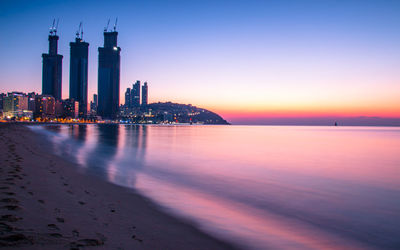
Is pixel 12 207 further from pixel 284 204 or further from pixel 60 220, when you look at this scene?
pixel 284 204

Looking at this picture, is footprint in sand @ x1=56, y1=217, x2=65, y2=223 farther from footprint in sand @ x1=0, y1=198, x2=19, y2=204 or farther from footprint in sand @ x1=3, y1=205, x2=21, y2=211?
footprint in sand @ x1=0, y1=198, x2=19, y2=204

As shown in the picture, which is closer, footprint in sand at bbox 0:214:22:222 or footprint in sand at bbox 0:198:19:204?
footprint in sand at bbox 0:214:22:222

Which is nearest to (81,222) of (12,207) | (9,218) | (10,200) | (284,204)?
(9,218)

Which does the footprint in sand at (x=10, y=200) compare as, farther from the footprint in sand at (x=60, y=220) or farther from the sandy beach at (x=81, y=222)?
the footprint in sand at (x=60, y=220)

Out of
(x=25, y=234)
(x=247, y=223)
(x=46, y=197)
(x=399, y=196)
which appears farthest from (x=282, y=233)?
(x=399, y=196)

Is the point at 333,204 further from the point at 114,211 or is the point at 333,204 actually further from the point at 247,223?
the point at 114,211

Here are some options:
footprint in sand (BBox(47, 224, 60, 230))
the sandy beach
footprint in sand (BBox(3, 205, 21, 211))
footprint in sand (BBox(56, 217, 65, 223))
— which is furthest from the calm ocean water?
footprint in sand (BBox(3, 205, 21, 211))

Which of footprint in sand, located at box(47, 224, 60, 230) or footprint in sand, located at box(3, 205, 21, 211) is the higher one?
footprint in sand, located at box(3, 205, 21, 211)

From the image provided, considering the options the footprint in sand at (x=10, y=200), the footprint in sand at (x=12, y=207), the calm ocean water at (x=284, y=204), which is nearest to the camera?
the footprint in sand at (x=12, y=207)

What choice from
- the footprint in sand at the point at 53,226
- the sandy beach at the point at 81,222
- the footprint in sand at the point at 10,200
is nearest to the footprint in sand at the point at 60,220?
the sandy beach at the point at 81,222

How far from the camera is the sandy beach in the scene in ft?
14.1

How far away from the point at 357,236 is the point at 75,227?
650 centimetres

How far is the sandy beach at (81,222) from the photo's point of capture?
14.1ft

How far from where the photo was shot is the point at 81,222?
207 inches
